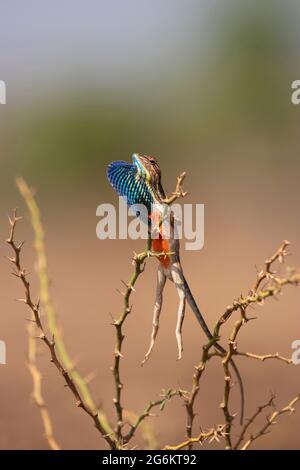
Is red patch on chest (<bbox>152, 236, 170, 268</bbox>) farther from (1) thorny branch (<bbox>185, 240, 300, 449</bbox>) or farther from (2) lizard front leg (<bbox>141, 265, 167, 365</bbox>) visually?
(1) thorny branch (<bbox>185, 240, 300, 449</bbox>)

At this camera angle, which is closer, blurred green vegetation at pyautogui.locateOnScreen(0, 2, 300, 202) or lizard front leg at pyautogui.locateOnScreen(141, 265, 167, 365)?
lizard front leg at pyautogui.locateOnScreen(141, 265, 167, 365)

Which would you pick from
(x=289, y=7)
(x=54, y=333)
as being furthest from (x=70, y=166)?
(x=54, y=333)

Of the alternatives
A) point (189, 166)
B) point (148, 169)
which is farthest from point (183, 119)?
point (148, 169)

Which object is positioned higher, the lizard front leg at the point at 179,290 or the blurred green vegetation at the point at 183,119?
the blurred green vegetation at the point at 183,119

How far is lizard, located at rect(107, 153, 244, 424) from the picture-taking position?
1730mm

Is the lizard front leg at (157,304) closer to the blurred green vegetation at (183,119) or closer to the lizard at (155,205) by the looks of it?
the lizard at (155,205)

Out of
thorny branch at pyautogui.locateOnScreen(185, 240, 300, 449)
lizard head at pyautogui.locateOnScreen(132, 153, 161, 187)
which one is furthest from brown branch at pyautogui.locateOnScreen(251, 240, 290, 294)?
lizard head at pyautogui.locateOnScreen(132, 153, 161, 187)

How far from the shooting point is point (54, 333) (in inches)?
84.5

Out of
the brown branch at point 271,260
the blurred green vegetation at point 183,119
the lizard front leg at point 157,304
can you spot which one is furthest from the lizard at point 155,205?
the blurred green vegetation at point 183,119

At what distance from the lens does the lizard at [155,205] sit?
1.73 m

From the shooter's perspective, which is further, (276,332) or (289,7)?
(289,7)

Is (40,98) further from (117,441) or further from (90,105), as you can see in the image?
(117,441)

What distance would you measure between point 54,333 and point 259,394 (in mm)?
3457

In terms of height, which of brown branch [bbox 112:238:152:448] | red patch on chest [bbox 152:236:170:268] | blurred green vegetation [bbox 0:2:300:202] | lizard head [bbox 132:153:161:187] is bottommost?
brown branch [bbox 112:238:152:448]
